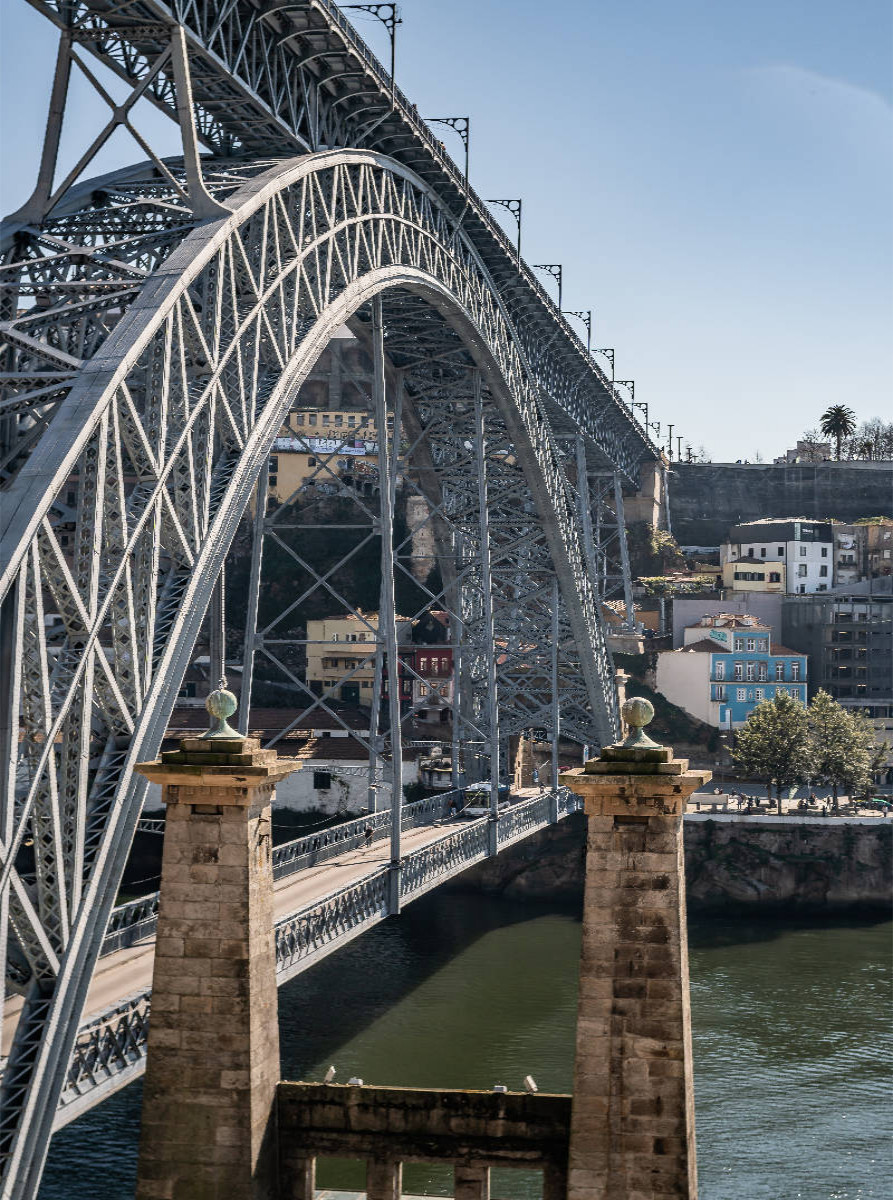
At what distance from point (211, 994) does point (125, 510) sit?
8714 mm

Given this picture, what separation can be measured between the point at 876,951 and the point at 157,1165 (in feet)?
153

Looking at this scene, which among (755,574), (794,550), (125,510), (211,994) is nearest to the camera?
(211,994)

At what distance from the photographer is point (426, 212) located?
144ft

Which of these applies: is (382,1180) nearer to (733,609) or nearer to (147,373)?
(147,373)

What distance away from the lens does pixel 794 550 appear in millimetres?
105062

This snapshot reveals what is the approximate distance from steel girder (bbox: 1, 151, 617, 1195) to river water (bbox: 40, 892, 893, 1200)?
12.3 m

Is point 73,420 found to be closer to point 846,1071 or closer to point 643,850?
point 643,850

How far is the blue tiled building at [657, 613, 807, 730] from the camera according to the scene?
8362 cm

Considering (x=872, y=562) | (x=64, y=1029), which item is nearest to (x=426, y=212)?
(x=64, y=1029)

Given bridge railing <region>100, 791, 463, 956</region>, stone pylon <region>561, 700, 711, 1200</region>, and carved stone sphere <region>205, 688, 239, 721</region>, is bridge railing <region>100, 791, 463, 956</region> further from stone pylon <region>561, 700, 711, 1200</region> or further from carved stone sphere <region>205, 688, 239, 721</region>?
stone pylon <region>561, 700, 711, 1200</region>

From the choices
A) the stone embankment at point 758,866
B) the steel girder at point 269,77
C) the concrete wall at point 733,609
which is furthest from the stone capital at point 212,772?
the concrete wall at point 733,609

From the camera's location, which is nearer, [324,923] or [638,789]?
[638,789]

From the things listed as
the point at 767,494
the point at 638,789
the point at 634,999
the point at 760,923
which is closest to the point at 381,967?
the point at 760,923

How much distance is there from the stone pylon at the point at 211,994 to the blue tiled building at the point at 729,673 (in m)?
69.4
